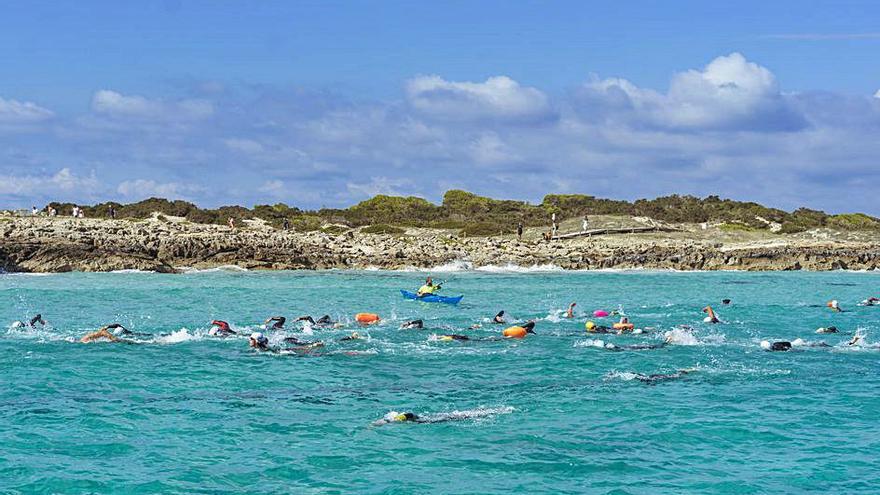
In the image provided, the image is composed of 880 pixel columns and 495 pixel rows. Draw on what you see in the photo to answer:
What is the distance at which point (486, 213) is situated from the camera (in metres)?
112

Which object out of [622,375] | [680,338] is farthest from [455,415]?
[680,338]

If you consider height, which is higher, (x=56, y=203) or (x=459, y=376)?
(x=56, y=203)

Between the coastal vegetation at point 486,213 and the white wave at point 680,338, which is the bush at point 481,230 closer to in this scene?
the coastal vegetation at point 486,213

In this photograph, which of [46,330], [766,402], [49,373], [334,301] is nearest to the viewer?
[766,402]

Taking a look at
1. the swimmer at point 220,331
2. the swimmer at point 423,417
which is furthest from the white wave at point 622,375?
the swimmer at point 220,331

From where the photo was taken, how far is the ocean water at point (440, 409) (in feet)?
43.8

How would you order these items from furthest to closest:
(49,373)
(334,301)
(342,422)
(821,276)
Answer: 1. (821,276)
2. (334,301)
3. (49,373)
4. (342,422)

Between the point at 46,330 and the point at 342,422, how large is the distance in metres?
16.7

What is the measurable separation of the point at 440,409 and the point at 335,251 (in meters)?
52.7

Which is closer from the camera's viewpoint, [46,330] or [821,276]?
[46,330]

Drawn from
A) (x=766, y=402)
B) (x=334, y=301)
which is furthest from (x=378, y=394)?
(x=334, y=301)

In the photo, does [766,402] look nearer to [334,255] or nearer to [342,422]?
[342,422]

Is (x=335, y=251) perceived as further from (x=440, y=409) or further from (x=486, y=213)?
(x=440, y=409)

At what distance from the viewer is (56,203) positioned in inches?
3846
